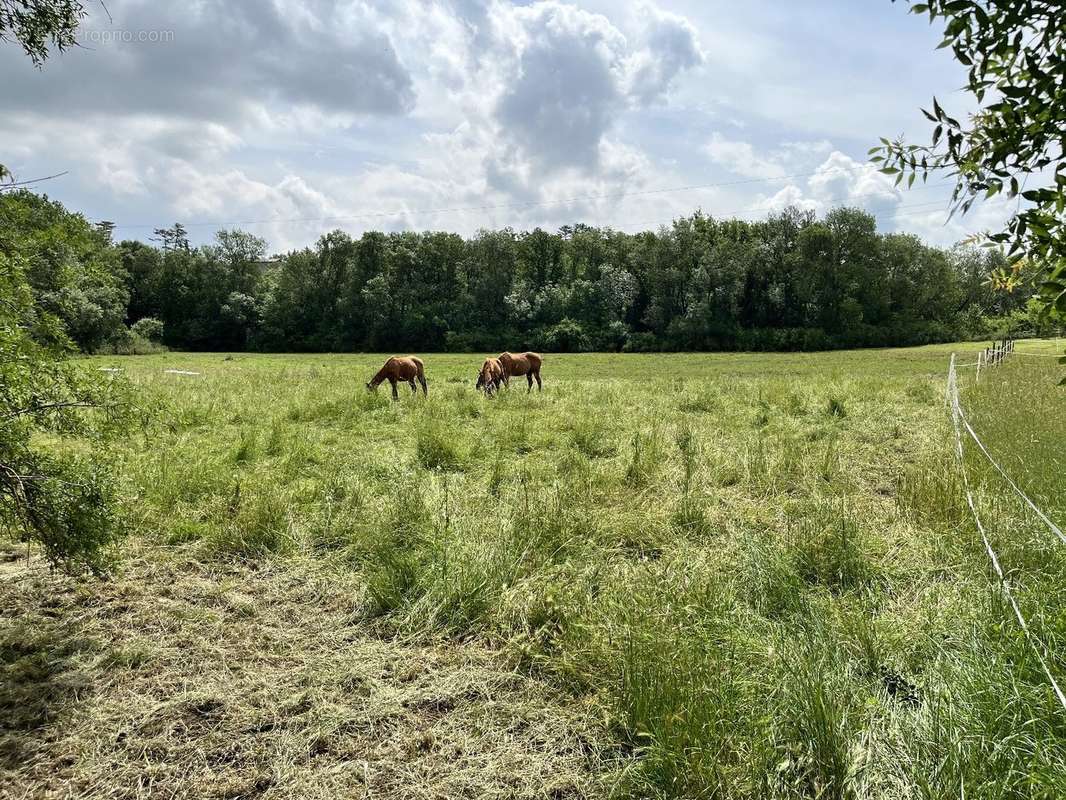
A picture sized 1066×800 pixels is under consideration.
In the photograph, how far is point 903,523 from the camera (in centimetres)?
519

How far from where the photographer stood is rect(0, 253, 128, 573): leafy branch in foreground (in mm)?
3275

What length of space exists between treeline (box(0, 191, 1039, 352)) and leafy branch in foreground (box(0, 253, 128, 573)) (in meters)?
51.4

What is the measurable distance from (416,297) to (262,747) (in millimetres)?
63904

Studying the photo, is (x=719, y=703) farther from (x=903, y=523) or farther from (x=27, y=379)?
(x=27, y=379)

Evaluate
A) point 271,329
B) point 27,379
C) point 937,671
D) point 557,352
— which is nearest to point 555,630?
point 937,671

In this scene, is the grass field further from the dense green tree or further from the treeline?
the treeline

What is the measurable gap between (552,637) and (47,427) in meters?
3.36

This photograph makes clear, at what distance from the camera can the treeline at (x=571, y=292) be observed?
55312 millimetres

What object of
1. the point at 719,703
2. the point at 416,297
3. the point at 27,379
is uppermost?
the point at 416,297

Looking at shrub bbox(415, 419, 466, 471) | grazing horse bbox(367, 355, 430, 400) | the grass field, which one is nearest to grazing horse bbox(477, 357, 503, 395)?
grazing horse bbox(367, 355, 430, 400)

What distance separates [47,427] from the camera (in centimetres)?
350

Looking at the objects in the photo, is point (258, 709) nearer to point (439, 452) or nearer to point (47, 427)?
point (47, 427)

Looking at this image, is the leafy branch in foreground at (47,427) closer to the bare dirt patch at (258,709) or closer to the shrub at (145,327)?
the bare dirt patch at (258,709)

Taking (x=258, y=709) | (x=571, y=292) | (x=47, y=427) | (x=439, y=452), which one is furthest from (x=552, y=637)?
(x=571, y=292)
